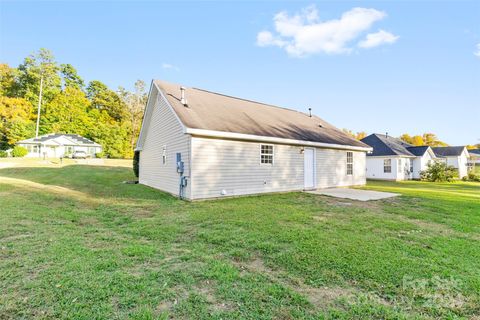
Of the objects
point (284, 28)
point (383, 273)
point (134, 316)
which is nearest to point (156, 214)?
point (134, 316)

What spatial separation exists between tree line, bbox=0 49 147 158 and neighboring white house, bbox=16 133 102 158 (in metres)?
1.96

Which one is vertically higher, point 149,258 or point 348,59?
point 348,59

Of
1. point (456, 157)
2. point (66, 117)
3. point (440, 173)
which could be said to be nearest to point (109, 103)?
point (66, 117)

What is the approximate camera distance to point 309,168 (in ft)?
39.3

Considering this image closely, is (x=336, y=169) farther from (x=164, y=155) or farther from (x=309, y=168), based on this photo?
(x=164, y=155)

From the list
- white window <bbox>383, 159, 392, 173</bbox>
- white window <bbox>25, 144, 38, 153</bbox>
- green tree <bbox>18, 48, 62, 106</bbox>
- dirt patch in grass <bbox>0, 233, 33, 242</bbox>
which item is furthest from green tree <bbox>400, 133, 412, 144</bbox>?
green tree <bbox>18, 48, 62, 106</bbox>

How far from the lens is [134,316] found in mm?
2143

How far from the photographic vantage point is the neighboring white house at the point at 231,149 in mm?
8703

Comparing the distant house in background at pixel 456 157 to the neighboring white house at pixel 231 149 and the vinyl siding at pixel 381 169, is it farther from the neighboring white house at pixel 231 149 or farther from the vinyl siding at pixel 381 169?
the neighboring white house at pixel 231 149

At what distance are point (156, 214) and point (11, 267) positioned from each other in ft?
11.5

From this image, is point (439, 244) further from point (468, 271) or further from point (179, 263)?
point (179, 263)

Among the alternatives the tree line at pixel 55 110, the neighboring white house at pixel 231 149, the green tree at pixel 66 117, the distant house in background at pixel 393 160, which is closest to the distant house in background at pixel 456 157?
the distant house in background at pixel 393 160

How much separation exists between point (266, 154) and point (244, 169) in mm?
1351

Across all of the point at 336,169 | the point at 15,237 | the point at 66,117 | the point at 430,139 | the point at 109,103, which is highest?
the point at 109,103
